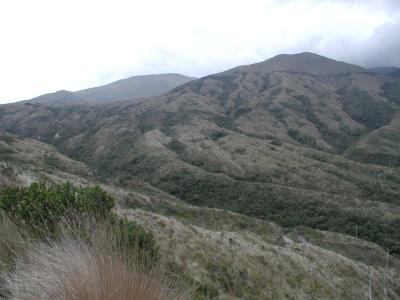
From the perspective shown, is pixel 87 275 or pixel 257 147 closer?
pixel 87 275

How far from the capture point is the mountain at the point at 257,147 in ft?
227

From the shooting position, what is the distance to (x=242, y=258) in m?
15.5

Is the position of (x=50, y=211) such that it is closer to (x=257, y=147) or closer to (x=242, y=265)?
(x=242, y=265)

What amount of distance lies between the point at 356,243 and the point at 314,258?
→ 3030 centimetres

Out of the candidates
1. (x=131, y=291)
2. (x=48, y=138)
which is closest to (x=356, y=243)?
(x=131, y=291)

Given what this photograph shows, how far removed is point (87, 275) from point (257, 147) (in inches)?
3925

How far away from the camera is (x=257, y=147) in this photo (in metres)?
102

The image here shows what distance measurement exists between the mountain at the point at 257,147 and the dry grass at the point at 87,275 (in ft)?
198

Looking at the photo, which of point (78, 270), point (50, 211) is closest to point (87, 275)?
point (78, 270)

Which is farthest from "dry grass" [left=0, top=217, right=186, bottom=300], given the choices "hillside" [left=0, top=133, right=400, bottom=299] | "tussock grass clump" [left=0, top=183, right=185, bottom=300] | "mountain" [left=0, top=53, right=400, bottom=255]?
"mountain" [left=0, top=53, right=400, bottom=255]

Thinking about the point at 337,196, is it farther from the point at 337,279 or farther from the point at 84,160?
the point at 84,160

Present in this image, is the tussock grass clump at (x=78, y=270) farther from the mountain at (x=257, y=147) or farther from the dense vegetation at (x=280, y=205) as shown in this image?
the mountain at (x=257, y=147)

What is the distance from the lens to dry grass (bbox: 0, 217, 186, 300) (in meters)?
3.04

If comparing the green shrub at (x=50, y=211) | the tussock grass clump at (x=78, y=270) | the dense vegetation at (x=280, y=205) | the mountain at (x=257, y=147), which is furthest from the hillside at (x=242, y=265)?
the mountain at (x=257, y=147)
